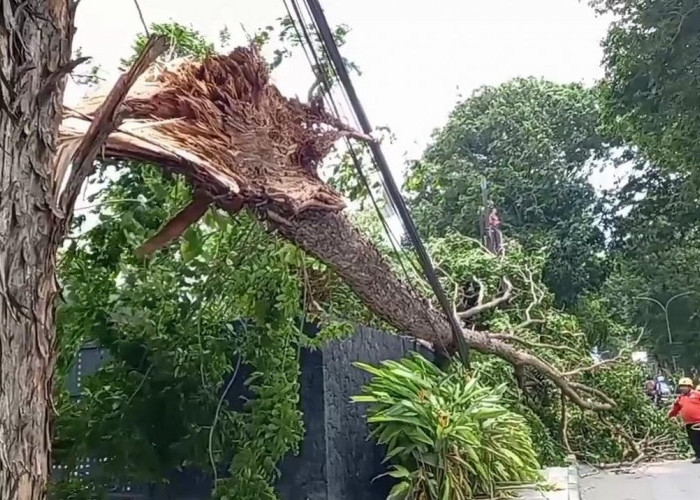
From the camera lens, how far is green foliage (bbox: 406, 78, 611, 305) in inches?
511

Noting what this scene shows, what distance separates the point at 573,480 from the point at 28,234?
4.52 meters

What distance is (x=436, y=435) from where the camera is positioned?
3.92 meters

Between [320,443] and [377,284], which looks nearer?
[320,443]

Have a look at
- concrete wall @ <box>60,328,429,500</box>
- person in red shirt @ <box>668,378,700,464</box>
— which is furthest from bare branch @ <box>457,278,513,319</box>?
concrete wall @ <box>60,328,429,500</box>

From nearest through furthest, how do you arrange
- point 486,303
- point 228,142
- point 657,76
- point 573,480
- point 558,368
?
point 228,142 → point 573,480 → point 558,368 → point 486,303 → point 657,76

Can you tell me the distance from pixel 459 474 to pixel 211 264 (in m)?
1.89

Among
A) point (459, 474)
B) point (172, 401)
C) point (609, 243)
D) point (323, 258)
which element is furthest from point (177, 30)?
point (609, 243)

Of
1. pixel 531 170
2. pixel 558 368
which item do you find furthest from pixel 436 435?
pixel 531 170

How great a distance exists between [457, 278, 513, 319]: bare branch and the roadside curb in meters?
1.36

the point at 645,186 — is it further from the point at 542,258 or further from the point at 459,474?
the point at 459,474

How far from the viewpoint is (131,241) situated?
2832 millimetres

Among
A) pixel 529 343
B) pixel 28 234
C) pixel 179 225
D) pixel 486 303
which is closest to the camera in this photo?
pixel 28 234

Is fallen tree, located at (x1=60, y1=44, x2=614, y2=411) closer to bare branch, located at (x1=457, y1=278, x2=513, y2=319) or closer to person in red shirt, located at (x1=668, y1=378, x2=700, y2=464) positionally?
bare branch, located at (x1=457, y1=278, x2=513, y2=319)

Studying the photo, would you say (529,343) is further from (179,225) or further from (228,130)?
(228,130)
